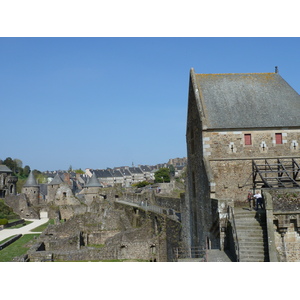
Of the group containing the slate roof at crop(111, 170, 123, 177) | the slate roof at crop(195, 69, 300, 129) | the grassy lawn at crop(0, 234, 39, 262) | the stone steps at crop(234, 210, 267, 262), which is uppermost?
the slate roof at crop(195, 69, 300, 129)

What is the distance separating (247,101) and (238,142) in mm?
2440

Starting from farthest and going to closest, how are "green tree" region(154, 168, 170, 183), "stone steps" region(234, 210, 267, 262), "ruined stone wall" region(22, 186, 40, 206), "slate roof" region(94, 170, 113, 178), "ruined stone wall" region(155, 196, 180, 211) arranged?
"slate roof" region(94, 170, 113, 178)
"green tree" region(154, 168, 170, 183)
"ruined stone wall" region(22, 186, 40, 206)
"ruined stone wall" region(155, 196, 180, 211)
"stone steps" region(234, 210, 267, 262)

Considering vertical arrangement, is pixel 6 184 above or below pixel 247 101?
below

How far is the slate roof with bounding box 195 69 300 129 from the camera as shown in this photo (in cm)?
1786

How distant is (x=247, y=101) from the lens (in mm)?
18781

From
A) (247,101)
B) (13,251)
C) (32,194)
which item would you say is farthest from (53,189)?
(247,101)

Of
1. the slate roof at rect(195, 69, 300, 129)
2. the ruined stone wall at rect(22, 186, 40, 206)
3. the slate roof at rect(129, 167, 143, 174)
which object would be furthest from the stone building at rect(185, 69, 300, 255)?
the slate roof at rect(129, 167, 143, 174)

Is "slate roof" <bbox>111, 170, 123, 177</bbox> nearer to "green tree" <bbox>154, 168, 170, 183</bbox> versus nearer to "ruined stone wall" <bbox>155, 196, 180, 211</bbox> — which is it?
"green tree" <bbox>154, 168, 170, 183</bbox>

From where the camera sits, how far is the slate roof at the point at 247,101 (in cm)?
1786

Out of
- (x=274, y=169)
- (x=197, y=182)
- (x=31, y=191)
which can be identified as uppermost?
(x=274, y=169)

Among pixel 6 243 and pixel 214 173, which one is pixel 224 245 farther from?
pixel 6 243

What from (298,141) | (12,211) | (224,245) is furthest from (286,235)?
(12,211)

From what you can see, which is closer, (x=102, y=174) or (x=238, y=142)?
(x=238, y=142)

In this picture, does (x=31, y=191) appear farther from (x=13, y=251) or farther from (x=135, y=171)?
(x=135, y=171)
